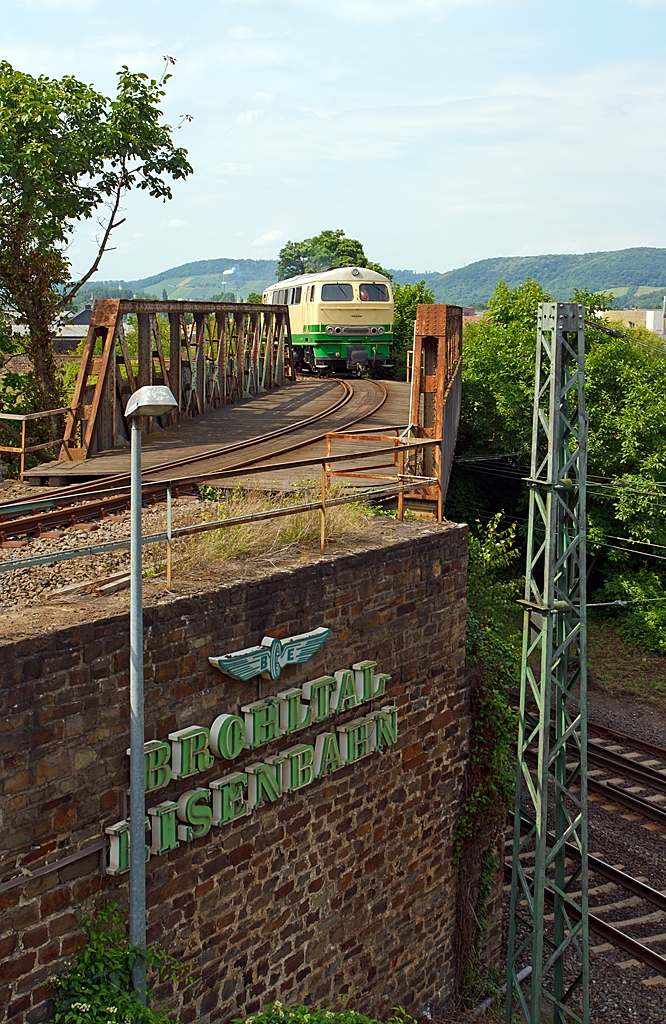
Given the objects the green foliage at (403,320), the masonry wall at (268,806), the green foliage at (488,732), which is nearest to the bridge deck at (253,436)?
the masonry wall at (268,806)

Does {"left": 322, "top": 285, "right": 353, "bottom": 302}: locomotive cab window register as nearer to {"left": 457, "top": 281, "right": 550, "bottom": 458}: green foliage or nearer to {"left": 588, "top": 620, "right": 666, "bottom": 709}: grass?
{"left": 457, "top": 281, "right": 550, "bottom": 458}: green foliage

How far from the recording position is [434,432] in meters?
12.5

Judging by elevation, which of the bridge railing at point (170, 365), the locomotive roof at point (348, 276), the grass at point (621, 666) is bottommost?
the grass at point (621, 666)

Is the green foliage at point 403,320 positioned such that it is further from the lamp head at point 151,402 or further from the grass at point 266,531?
the lamp head at point 151,402

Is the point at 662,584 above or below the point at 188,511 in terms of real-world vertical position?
below

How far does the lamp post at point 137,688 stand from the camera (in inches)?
228

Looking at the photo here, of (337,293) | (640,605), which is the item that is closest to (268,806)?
(640,605)

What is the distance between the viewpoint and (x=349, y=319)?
3162 centimetres

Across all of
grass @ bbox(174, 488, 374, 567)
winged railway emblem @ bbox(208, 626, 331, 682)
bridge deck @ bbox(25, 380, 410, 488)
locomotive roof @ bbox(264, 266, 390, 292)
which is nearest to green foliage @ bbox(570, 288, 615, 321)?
locomotive roof @ bbox(264, 266, 390, 292)

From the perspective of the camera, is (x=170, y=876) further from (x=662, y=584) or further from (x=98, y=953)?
(x=662, y=584)

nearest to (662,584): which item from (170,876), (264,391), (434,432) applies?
(264,391)

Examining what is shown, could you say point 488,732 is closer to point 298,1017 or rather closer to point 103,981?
point 298,1017

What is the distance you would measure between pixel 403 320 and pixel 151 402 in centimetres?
3570

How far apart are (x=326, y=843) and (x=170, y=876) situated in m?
2.08
